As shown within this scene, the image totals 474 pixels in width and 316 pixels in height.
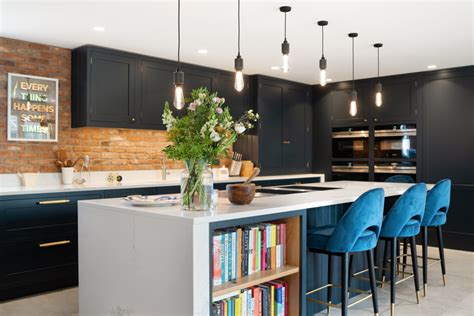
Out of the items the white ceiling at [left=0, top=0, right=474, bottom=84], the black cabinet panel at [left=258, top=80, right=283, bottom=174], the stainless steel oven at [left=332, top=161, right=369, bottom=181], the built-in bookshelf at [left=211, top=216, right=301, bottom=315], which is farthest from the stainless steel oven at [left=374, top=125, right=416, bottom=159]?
the built-in bookshelf at [left=211, top=216, right=301, bottom=315]

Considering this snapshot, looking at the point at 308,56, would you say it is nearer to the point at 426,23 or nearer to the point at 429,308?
the point at 426,23

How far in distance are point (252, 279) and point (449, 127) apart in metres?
4.66

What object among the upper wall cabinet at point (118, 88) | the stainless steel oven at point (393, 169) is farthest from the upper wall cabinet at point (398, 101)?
the upper wall cabinet at point (118, 88)

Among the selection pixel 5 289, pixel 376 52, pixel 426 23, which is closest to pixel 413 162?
pixel 376 52

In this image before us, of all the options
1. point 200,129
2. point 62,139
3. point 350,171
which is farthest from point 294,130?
point 200,129

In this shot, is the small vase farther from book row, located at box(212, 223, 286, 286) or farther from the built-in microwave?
the built-in microwave

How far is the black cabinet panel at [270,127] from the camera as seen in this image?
264 inches

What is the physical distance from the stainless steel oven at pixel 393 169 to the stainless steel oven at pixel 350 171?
18 cm

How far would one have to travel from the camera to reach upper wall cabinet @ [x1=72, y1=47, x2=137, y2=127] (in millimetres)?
4793

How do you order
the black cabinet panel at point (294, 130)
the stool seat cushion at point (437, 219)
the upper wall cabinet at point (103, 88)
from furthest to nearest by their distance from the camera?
the black cabinet panel at point (294, 130) < the upper wall cabinet at point (103, 88) < the stool seat cushion at point (437, 219)

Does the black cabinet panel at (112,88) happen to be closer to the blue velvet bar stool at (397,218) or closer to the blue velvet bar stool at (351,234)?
the blue velvet bar stool at (351,234)

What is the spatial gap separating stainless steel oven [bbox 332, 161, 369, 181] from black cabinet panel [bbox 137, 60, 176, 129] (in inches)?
124

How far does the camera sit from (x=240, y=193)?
274cm

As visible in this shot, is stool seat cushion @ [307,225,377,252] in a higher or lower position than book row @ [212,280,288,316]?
higher
